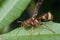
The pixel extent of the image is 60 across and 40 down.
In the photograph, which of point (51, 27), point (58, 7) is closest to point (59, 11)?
point (58, 7)

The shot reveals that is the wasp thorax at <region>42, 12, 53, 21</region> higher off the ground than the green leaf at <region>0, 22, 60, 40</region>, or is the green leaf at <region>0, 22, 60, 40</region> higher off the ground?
the wasp thorax at <region>42, 12, 53, 21</region>

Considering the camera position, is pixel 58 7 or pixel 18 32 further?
pixel 58 7

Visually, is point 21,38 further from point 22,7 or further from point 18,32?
point 22,7

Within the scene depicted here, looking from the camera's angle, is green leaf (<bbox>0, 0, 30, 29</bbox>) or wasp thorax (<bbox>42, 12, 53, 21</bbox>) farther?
wasp thorax (<bbox>42, 12, 53, 21</bbox>)

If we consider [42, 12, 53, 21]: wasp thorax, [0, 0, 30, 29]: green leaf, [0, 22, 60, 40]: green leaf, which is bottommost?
[0, 22, 60, 40]: green leaf

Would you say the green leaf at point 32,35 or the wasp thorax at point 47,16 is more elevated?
the wasp thorax at point 47,16

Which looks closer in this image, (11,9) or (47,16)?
(11,9)

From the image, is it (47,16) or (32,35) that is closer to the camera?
(32,35)

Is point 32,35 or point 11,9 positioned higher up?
point 11,9
